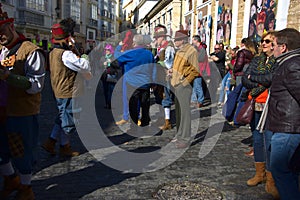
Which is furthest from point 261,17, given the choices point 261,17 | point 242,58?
point 242,58

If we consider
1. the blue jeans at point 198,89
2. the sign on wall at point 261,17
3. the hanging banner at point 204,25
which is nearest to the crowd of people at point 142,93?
the blue jeans at point 198,89

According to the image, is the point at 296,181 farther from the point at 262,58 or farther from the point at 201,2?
the point at 201,2

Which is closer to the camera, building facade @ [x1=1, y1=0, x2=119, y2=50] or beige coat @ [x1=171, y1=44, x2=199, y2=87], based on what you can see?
beige coat @ [x1=171, y1=44, x2=199, y2=87]

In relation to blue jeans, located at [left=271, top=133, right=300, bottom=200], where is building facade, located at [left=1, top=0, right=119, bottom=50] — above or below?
above

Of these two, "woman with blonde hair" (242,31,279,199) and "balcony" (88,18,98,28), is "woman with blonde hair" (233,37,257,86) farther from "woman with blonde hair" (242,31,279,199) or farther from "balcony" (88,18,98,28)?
"balcony" (88,18,98,28)

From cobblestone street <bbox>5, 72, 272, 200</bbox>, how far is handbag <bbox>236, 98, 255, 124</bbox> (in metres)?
0.79

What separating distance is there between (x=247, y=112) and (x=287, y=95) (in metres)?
1.25

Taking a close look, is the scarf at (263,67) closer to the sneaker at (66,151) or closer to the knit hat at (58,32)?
the knit hat at (58,32)

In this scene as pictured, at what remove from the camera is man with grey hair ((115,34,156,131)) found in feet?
17.7

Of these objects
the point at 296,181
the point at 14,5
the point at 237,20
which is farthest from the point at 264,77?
the point at 14,5

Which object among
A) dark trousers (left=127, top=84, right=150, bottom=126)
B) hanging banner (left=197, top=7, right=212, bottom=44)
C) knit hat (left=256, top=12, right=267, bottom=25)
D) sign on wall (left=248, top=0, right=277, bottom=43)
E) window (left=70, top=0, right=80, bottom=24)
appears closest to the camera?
dark trousers (left=127, top=84, right=150, bottom=126)

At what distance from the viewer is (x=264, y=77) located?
11.7 feet

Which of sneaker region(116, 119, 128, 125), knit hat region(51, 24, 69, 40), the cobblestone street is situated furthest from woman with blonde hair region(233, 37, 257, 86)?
knit hat region(51, 24, 69, 40)

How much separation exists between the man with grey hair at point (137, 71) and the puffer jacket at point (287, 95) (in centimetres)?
279
